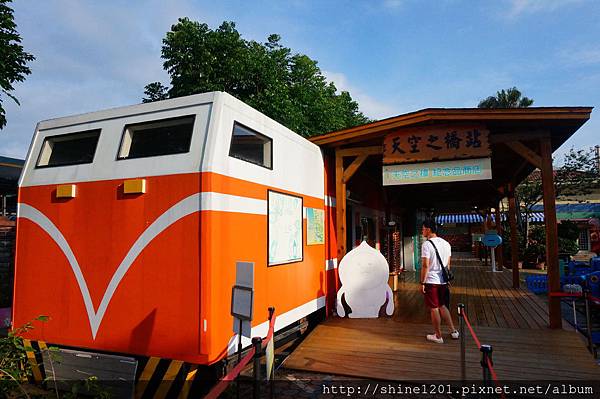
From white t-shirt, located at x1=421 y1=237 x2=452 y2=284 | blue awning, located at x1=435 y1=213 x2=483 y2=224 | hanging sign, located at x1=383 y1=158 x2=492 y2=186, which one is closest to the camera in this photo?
white t-shirt, located at x1=421 y1=237 x2=452 y2=284

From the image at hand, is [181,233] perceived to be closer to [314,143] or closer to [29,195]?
[29,195]

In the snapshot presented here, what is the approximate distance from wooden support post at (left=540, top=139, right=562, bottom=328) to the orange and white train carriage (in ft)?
12.1

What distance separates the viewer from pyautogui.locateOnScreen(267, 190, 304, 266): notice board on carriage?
4.84 meters

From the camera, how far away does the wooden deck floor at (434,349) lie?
4.01m

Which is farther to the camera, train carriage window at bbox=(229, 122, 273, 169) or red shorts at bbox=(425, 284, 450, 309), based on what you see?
red shorts at bbox=(425, 284, 450, 309)

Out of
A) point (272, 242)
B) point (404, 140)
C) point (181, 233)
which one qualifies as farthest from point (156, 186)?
point (404, 140)

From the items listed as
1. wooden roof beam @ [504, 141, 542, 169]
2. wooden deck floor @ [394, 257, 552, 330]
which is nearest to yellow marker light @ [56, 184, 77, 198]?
wooden deck floor @ [394, 257, 552, 330]

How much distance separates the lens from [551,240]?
17.4ft

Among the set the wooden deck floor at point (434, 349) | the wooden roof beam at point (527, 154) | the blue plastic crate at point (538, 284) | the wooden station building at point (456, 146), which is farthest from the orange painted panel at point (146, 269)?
the blue plastic crate at point (538, 284)

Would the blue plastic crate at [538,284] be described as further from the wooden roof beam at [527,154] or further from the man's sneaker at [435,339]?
the man's sneaker at [435,339]

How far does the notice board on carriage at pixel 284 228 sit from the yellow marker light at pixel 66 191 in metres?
2.36

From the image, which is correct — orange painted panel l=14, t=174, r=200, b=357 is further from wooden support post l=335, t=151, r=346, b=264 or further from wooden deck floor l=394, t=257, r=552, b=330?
wooden deck floor l=394, t=257, r=552, b=330

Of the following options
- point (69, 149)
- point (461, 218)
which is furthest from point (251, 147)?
point (461, 218)

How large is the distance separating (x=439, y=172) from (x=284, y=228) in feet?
8.84
